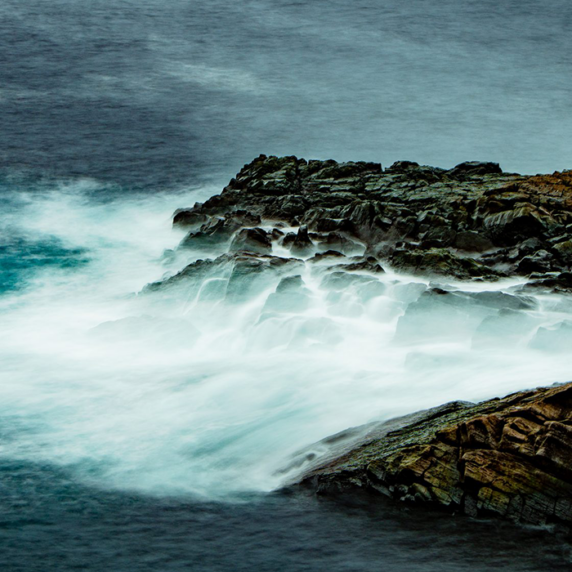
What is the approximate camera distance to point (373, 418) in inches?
1334

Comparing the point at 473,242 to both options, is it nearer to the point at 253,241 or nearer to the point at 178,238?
the point at 253,241

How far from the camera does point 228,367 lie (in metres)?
38.9

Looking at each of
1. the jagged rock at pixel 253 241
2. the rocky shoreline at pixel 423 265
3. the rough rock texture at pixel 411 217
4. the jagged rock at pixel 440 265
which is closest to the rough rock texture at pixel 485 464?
the rocky shoreline at pixel 423 265

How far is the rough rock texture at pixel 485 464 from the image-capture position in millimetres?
27016

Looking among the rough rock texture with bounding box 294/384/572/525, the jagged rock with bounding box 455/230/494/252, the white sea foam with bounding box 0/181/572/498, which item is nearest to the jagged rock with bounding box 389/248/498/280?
the white sea foam with bounding box 0/181/572/498

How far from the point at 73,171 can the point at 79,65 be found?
80.4 ft

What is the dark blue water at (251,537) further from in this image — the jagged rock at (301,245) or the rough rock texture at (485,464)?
the jagged rock at (301,245)

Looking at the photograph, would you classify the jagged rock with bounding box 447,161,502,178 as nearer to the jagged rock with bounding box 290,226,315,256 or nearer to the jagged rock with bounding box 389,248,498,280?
the jagged rock with bounding box 389,248,498,280

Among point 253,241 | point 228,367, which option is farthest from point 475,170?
point 228,367

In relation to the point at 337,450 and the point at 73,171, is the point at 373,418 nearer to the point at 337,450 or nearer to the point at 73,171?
the point at 337,450

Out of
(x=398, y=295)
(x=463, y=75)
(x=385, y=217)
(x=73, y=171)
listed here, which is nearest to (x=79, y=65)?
(x=73, y=171)

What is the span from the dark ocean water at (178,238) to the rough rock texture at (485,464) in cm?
65

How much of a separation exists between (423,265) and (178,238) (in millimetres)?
15922

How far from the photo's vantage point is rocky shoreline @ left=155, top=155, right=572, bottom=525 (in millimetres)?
27625
